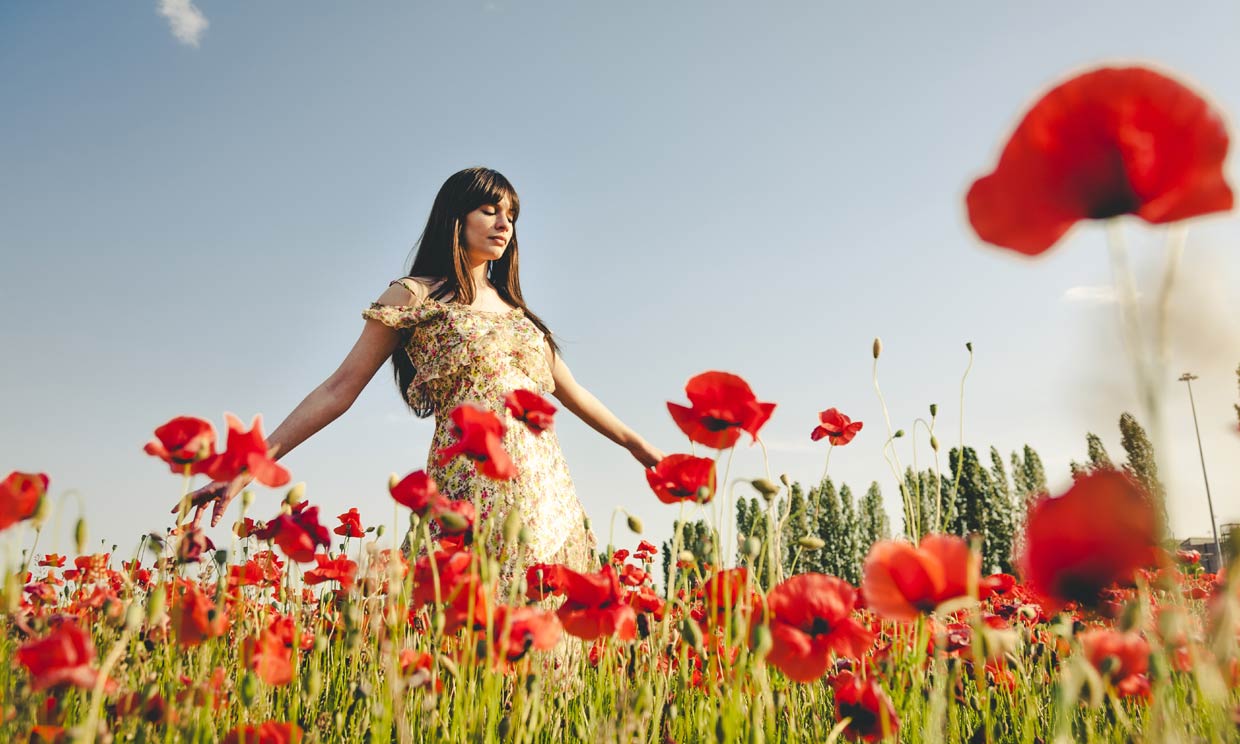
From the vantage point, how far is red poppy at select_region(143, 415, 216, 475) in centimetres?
117

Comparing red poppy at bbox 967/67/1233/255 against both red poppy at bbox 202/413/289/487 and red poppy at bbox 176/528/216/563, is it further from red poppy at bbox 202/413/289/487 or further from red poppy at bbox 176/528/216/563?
red poppy at bbox 176/528/216/563

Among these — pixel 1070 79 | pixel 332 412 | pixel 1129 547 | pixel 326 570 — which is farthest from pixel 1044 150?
pixel 332 412

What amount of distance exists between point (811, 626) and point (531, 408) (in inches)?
26.7

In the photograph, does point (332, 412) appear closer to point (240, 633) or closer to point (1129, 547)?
point (240, 633)

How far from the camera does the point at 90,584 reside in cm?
258

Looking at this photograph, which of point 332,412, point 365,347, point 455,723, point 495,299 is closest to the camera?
point 455,723

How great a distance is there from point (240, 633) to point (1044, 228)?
188 cm

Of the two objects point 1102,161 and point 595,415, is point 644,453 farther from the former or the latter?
point 1102,161

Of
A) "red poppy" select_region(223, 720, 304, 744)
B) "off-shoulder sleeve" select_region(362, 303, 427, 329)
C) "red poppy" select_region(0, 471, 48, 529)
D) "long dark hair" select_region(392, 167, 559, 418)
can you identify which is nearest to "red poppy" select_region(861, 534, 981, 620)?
"red poppy" select_region(223, 720, 304, 744)

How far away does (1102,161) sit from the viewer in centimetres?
66

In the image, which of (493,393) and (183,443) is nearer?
(183,443)

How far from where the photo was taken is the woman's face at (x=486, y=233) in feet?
10.6

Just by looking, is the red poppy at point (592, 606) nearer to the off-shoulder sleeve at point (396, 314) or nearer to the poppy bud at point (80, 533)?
the poppy bud at point (80, 533)

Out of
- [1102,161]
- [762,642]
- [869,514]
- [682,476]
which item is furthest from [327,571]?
[869,514]
